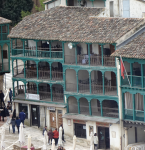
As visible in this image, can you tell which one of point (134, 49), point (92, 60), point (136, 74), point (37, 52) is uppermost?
point (37, 52)

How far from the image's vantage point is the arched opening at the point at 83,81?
6157 centimetres

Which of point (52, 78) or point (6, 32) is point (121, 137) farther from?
point (6, 32)

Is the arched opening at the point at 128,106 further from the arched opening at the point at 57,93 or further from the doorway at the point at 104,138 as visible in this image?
the arched opening at the point at 57,93

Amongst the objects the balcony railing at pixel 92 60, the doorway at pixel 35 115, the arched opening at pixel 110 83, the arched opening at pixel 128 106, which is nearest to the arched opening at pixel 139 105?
the arched opening at pixel 128 106

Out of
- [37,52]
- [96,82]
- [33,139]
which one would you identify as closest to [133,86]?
[96,82]

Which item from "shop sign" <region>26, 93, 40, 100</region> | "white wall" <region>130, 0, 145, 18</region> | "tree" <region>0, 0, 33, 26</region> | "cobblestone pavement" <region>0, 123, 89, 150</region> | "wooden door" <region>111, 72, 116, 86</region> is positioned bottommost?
"cobblestone pavement" <region>0, 123, 89, 150</region>

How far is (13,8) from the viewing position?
95312 millimetres

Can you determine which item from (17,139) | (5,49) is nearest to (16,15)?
(5,49)

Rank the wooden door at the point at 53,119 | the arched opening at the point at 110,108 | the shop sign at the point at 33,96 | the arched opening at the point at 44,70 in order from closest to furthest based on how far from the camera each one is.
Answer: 1. the arched opening at the point at 110,108
2. the wooden door at the point at 53,119
3. the arched opening at the point at 44,70
4. the shop sign at the point at 33,96

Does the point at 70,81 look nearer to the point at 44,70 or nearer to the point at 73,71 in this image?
the point at 73,71

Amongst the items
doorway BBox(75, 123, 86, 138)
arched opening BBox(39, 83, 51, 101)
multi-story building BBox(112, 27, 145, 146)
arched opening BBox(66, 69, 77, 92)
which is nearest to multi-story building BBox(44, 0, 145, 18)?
multi-story building BBox(112, 27, 145, 146)

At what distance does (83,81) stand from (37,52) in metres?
6.08

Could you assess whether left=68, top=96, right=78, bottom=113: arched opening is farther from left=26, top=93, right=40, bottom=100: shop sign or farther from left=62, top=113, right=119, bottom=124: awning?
left=26, top=93, right=40, bottom=100: shop sign

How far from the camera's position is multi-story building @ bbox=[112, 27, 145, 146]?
2218 inches
